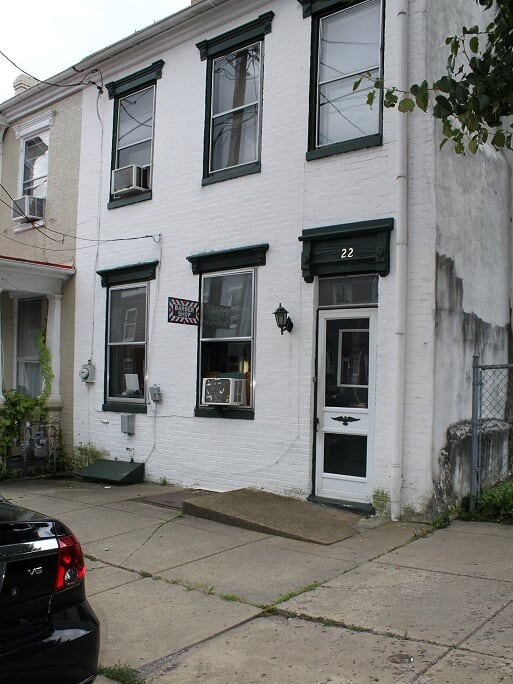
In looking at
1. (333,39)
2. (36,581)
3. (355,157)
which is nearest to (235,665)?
(36,581)

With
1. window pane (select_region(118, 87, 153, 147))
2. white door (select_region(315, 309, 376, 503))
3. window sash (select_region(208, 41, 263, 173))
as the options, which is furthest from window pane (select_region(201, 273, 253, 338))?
window pane (select_region(118, 87, 153, 147))

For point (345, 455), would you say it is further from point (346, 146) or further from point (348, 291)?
point (346, 146)

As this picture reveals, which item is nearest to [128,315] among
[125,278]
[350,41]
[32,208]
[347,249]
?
[125,278]

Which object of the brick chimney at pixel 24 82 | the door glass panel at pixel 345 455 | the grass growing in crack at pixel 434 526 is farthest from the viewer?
the brick chimney at pixel 24 82

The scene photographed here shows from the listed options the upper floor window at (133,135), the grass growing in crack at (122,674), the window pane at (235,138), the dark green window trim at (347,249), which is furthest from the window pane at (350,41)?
the grass growing in crack at (122,674)

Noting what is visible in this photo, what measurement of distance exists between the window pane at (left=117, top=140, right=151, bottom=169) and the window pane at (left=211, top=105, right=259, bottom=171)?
1457 mm

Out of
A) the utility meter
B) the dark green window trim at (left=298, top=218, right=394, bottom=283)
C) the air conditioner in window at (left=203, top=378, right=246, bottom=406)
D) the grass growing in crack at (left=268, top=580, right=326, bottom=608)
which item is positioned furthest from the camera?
the utility meter

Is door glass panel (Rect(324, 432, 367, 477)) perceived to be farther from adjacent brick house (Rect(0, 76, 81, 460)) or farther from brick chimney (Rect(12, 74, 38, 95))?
brick chimney (Rect(12, 74, 38, 95))

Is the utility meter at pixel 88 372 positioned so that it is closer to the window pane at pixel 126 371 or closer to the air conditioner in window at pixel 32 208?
the window pane at pixel 126 371

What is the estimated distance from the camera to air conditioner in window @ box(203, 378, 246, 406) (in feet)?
→ 29.1

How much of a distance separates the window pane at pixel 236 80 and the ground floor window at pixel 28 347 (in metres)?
5.22

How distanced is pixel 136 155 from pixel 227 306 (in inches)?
131

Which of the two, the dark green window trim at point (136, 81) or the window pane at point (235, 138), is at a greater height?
the dark green window trim at point (136, 81)

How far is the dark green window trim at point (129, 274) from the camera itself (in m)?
10.3
